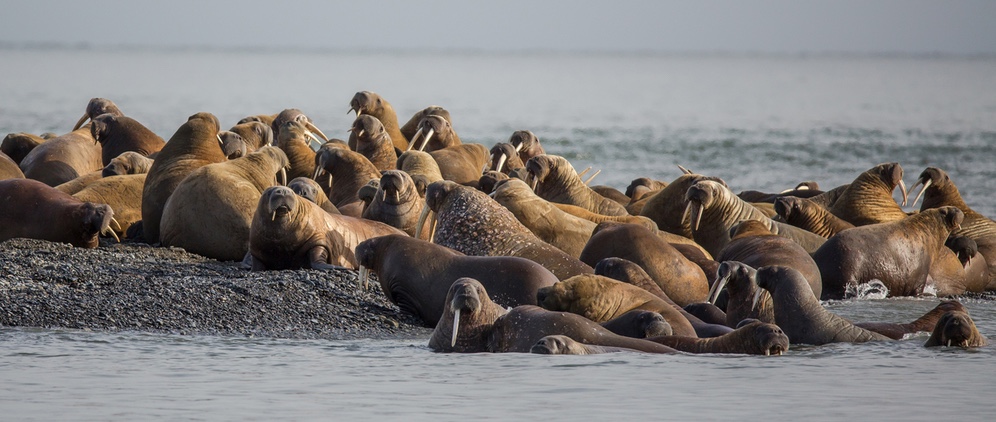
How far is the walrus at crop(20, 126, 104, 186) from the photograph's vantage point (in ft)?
44.4

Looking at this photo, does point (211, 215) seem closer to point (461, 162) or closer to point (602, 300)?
point (602, 300)

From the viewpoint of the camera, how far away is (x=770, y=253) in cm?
997

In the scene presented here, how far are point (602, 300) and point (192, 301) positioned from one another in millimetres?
2428

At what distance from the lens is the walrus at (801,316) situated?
8133 mm

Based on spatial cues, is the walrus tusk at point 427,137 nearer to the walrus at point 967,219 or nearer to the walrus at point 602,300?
the walrus at point 967,219

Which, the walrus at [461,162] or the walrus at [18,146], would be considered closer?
the walrus at [461,162]

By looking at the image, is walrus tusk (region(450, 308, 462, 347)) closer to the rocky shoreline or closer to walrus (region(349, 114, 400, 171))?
the rocky shoreline

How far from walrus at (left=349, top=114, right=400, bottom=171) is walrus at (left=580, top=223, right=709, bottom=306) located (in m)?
4.74

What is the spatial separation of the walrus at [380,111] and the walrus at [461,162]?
2.24 ft

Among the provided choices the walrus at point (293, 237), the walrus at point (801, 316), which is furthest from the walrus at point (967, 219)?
the walrus at point (293, 237)

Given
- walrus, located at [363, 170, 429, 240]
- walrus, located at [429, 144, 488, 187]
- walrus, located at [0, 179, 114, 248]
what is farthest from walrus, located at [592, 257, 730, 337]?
walrus, located at [429, 144, 488, 187]

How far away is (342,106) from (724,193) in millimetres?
40192

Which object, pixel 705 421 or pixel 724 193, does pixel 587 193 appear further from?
pixel 705 421

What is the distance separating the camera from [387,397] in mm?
6316
